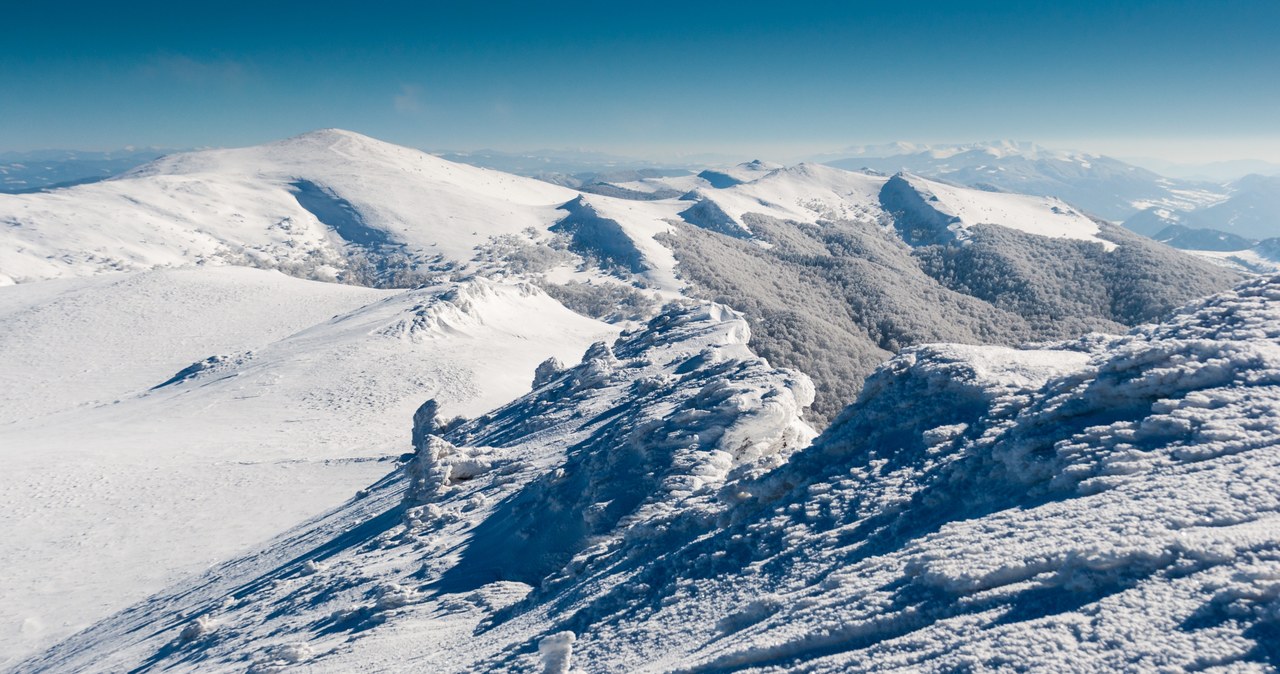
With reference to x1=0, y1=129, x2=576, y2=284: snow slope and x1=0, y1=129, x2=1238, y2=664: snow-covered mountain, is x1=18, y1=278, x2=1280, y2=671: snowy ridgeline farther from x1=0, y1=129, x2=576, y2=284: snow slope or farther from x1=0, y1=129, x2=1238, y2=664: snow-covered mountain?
x1=0, y1=129, x2=576, y2=284: snow slope

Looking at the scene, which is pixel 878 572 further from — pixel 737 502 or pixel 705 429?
pixel 705 429

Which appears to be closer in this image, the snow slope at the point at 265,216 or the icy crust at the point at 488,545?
the icy crust at the point at 488,545

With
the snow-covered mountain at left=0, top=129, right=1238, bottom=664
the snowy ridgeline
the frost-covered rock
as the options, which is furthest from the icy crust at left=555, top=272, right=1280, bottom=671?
the frost-covered rock

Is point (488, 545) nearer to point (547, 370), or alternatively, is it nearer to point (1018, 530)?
point (1018, 530)

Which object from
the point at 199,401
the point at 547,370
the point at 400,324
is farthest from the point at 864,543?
the point at 400,324

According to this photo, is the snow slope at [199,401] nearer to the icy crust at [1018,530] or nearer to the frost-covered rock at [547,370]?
the frost-covered rock at [547,370]

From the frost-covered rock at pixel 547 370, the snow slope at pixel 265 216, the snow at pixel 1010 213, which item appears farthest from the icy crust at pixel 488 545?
the snow at pixel 1010 213
